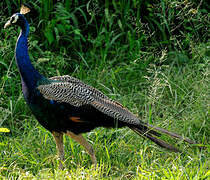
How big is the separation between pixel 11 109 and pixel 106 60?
1574 millimetres

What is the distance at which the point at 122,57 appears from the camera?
19.5 ft

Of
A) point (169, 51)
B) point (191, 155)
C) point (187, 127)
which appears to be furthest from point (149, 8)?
point (191, 155)

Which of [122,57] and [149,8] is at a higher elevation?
[149,8]

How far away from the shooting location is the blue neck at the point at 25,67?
4.16 m

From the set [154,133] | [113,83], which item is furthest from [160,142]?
[113,83]

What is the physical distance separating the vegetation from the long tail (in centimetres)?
7

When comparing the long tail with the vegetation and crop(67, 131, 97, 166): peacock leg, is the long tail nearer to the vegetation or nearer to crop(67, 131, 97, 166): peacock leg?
the vegetation

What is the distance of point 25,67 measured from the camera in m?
4.22

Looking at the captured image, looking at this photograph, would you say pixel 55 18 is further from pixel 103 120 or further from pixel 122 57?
pixel 103 120

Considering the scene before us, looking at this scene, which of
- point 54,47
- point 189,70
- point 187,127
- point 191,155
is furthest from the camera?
point 54,47

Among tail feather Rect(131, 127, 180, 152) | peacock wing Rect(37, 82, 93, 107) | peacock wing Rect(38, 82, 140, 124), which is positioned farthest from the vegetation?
peacock wing Rect(37, 82, 93, 107)

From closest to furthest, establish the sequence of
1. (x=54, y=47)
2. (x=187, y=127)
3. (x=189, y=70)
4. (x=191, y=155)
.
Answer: (x=191, y=155), (x=187, y=127), (x=189, y=70), (x=54, y=47)

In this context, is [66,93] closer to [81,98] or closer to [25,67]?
[81,98]

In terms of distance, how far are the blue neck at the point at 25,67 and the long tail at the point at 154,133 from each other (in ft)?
2.93
